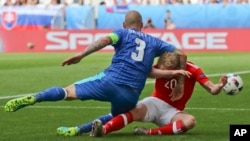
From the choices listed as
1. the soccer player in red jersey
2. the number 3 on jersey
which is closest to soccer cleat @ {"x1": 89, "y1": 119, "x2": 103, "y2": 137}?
the soccer player in red jersey

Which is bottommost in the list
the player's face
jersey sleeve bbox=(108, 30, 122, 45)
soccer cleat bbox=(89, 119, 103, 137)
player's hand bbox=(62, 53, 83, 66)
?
soccer cleat bbox=(89, 119, 103, 137)

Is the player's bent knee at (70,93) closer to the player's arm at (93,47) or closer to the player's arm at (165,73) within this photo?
the player's arm at (93,47)

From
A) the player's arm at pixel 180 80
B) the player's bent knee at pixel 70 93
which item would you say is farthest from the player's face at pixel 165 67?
the player's bent knee at pixel 70 93

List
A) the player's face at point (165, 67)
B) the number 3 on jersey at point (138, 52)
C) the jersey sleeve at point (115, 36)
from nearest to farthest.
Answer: the jersey sleeve at point (115, 36) → the number 3 on jersey at point (138, 52) → the player's face at point (165, 67)

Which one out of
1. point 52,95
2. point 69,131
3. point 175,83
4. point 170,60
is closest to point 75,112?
point 69,131

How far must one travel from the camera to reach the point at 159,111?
36.6 ft

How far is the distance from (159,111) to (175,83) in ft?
1.33

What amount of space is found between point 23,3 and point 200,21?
1054 cm

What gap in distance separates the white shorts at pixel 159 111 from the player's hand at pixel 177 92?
137mm

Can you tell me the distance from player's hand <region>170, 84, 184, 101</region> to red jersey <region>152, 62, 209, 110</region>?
66 millimetres

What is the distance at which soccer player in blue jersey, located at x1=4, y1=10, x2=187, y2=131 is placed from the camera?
1062 cm

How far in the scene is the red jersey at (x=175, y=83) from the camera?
1113cm

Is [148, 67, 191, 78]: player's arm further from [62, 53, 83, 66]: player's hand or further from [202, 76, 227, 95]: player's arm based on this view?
[62, 53, 83, 66]: player's hand

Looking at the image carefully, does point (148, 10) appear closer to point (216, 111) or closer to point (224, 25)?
point (224, 25)
